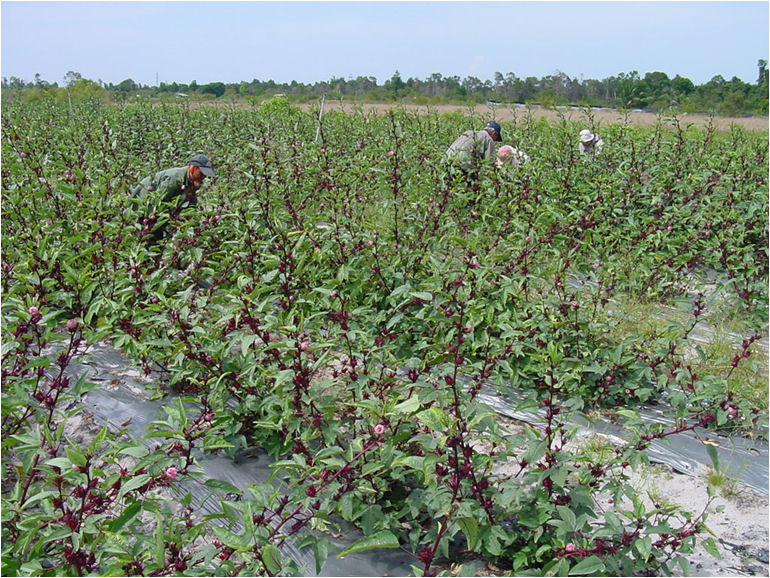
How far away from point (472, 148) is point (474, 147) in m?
0.42

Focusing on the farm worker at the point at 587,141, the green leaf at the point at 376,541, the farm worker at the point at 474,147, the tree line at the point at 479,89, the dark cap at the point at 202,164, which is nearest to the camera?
the green leaf at the point at 376,541

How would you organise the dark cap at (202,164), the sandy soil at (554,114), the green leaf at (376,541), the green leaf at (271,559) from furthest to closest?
the sandy soil at (554,114), the dark cap at (202,164), the green leaf at (376,541), the green leaf at (271,559)

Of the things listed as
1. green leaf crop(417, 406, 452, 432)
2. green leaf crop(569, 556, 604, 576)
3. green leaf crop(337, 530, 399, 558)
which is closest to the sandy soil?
green leaf crop(417, 406, 452, 432)

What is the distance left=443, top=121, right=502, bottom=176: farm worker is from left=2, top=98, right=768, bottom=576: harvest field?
0.27 m

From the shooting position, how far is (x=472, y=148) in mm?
5102

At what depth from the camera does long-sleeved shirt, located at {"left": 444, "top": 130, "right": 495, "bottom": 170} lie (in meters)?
4.89

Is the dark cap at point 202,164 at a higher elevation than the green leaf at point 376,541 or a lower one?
higher

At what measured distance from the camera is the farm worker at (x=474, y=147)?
4844 millimetres

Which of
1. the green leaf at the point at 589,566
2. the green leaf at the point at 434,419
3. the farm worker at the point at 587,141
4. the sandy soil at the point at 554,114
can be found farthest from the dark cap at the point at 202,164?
the farm worker at the point at 587,141

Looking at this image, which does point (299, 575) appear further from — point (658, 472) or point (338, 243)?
point (338, 243)

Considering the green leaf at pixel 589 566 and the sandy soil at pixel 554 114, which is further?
the sandy soil at pixel 554 114

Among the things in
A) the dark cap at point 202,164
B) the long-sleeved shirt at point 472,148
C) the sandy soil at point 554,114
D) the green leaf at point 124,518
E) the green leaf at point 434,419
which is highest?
the sandy soil at point 554,114

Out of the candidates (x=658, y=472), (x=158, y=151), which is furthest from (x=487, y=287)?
(x=158, y=151)

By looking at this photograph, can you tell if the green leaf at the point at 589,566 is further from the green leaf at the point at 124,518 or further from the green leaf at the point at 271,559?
the green leaf at the point at 124,518
